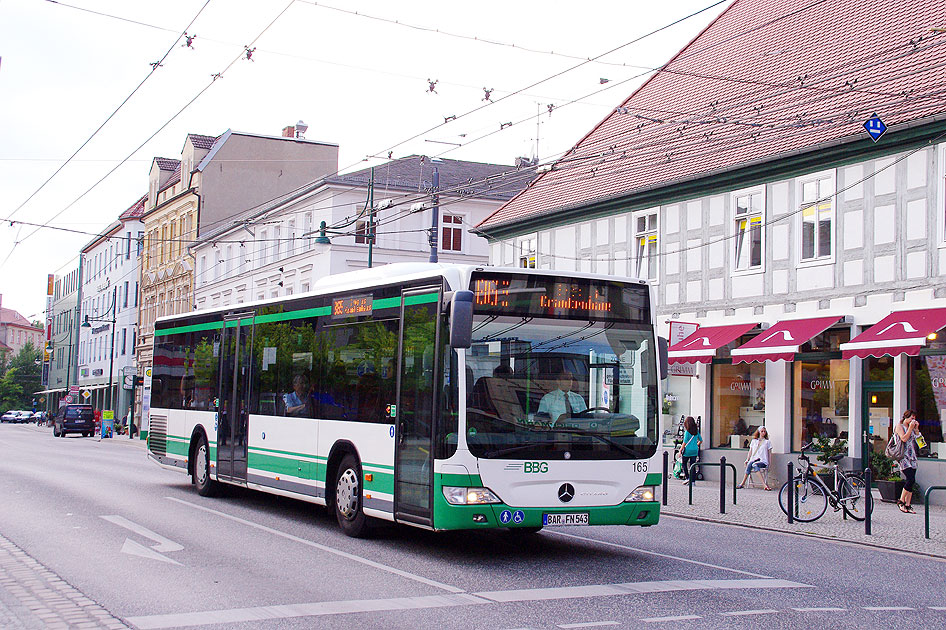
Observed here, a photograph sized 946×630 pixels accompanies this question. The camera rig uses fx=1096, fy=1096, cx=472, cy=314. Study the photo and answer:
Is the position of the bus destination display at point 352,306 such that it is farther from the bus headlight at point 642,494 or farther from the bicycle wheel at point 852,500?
the bicycle wheel at point 852,500

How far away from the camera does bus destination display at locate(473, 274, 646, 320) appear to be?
11.3 meters

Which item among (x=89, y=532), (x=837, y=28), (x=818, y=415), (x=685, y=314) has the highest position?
(x=837, y=28)

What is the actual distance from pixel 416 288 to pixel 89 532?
4.90m

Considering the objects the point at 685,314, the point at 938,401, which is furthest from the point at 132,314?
the point at 938,401

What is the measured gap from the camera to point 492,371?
11.0 metres

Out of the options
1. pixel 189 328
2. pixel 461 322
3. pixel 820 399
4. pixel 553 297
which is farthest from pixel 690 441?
pixel 461 322

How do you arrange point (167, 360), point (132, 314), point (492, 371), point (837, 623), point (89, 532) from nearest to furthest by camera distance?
point (837, 623)
point (492, 371)
point (89, 532)
point (167, 360)
point (132, 314)

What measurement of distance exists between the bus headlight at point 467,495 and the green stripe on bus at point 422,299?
6.67 ft

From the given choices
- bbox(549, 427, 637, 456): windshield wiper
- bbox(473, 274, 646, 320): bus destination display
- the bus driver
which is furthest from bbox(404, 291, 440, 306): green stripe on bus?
bbox(549, 427, 637, 456): windshield wiper

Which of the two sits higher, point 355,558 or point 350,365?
point 350,365

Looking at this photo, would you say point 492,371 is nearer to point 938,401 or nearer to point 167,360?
point 167,360

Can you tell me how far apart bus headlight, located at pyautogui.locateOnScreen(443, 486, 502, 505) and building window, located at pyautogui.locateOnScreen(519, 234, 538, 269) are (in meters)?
22.5

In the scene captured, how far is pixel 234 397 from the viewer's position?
1692 centimetres

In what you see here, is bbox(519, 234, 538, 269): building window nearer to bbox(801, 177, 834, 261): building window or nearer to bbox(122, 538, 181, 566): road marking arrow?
bbox(801, 177, 834, 261): building window
